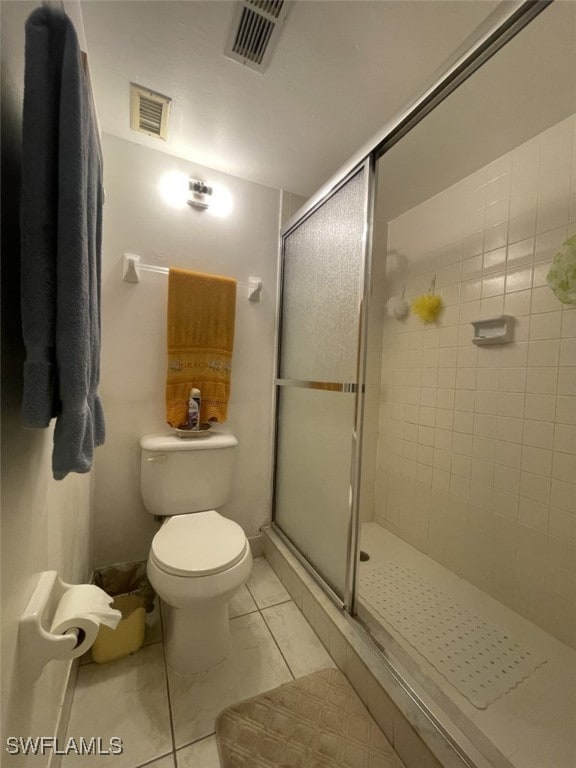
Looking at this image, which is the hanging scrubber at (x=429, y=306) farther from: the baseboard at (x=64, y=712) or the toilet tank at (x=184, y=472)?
the baseboard at (x=64, y=712)

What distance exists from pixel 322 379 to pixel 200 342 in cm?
63

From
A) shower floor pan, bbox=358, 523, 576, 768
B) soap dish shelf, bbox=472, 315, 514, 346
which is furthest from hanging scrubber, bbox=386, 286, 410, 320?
shower floor pan, bbox=358, 523, 576, 768

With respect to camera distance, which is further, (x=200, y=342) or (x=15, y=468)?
(x=200, y=342)

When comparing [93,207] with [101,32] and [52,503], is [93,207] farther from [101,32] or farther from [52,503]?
[101,32]

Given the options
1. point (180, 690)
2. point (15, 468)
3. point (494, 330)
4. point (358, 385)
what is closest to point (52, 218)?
point (15, 468)

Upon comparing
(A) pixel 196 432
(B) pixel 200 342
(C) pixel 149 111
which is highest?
(C) pixel 149 111

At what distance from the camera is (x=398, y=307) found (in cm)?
190

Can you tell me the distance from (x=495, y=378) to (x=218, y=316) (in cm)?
138

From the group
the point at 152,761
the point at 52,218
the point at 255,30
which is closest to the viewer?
the point at 52,218

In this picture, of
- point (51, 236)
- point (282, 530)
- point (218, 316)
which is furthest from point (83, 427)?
point (282, 530)

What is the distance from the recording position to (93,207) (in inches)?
22.7

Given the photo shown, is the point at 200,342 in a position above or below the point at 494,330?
below

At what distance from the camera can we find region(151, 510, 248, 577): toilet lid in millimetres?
1021

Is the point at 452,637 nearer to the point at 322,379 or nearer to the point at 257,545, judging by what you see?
the point at 257,545
